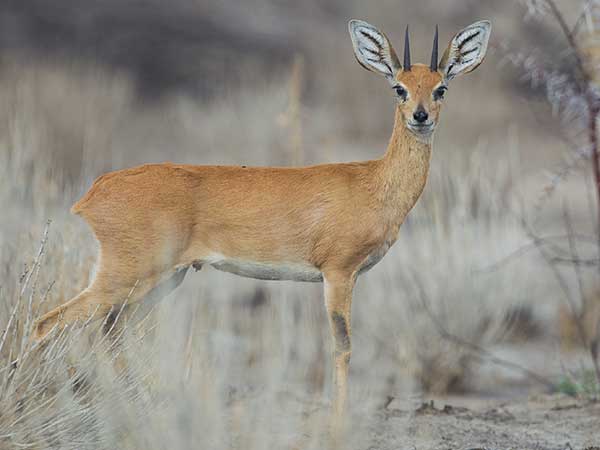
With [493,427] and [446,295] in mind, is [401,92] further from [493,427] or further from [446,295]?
[446,295]

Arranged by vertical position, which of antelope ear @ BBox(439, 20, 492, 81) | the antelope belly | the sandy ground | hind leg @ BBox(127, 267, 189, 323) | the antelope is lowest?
the sandy ground

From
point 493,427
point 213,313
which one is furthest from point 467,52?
point 213,313

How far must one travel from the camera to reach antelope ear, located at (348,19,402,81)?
5465 millimetres

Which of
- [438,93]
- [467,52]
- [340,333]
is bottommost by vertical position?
[340,333]

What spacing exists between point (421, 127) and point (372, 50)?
513 millimetres

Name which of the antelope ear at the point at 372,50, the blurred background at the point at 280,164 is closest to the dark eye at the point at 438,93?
the antelope ear at the point at 372,50

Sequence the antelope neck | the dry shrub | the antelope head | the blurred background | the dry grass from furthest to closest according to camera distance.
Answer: the dry shrub → the antelope neck → the antelope head → the blurred background → the dry grass

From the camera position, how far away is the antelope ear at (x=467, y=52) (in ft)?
17.8

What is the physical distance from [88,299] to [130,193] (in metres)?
0.58

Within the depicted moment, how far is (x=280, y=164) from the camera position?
587 inches

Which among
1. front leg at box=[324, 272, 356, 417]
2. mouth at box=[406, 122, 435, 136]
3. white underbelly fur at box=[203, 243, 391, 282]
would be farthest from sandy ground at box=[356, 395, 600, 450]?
mouth at box=[406, 122, 435, 136]

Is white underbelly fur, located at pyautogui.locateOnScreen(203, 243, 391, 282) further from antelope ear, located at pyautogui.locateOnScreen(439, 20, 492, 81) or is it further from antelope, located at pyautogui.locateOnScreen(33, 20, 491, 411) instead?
antelope ear, located at pyautogui.locateOnScreen(439, 20, 492, 81)

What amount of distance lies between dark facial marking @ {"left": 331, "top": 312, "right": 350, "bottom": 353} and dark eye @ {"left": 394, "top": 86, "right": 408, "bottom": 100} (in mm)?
1146

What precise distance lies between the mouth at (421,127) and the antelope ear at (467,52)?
290 mm
